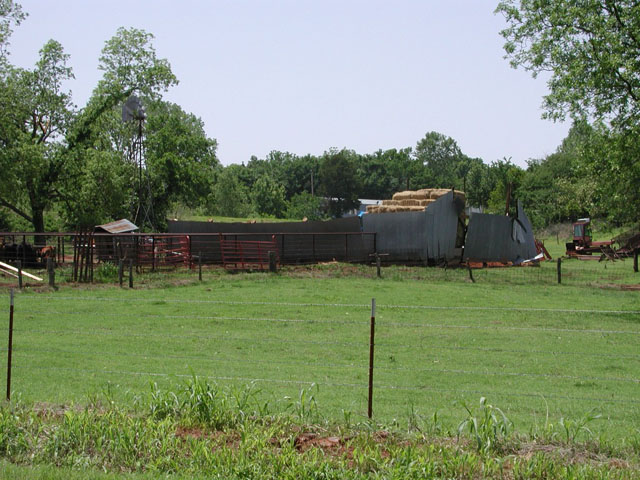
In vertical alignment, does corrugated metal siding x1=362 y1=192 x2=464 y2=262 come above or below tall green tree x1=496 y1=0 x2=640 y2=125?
below

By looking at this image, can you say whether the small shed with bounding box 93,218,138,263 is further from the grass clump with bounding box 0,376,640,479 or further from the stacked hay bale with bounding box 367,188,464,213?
the grass clump with bounding box 0,376,640,479

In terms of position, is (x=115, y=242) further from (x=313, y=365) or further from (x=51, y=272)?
(x=313, y=365)

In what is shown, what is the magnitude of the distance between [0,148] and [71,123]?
796cm

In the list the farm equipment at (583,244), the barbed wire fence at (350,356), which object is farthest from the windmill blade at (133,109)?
the farm equipment at (583,244)

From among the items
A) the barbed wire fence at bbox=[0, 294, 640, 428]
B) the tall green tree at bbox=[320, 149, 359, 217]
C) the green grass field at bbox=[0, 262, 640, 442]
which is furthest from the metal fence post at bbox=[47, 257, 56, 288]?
the tall green tree at bbox=[320, 149, 359, 217]

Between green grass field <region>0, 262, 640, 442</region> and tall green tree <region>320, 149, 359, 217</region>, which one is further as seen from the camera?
tall green tree <region>320, 149, 359, 217</region>

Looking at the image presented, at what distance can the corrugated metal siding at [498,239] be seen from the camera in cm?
3475

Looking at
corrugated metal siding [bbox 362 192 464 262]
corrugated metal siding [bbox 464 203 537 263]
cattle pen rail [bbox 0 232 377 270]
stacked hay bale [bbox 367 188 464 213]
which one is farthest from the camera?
corrugated metal siding [bbox 464 203 537 263]

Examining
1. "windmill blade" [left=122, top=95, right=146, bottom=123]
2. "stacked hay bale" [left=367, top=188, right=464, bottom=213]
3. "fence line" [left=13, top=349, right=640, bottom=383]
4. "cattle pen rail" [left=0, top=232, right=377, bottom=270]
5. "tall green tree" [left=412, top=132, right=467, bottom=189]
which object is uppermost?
"tall green tree" [left=412, top=132, right=467, bottom=189]

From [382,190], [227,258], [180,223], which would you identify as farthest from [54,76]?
[382,190]

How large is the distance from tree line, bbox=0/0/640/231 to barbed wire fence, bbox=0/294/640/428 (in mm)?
7866

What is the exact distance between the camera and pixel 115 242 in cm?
3073

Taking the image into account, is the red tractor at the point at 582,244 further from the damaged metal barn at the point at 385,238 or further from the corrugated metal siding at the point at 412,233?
the corrugated metal siding at the point at 412,233

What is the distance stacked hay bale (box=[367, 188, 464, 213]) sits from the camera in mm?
34375
